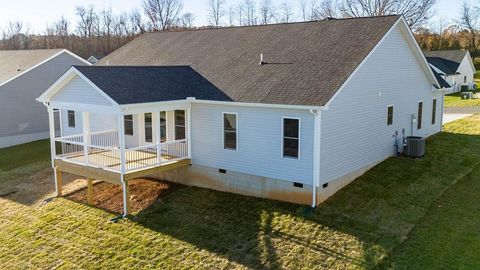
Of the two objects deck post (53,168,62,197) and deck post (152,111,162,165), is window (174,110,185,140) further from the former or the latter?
deck post (53,168,62,197)

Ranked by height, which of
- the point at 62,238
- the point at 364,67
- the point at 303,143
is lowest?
the point at 62,238

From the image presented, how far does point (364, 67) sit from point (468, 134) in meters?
10.1

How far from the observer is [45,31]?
9181cm

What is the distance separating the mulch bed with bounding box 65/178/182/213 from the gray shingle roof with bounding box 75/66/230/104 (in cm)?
350

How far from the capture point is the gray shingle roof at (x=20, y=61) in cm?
2743

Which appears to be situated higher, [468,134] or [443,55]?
[443,55]

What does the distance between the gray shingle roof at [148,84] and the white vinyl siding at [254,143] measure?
2.26ft

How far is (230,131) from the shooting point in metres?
15.8

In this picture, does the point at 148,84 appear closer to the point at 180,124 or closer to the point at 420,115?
the point at 180,124

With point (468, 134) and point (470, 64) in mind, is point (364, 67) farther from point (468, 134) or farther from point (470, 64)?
point (470, 64)

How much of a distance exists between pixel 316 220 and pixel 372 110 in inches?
202

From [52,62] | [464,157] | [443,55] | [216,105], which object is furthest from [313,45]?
[443,55]

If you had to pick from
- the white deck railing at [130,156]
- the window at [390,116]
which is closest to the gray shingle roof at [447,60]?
the window at [390,116]

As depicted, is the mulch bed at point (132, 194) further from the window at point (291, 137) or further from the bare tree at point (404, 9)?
the bare tree at point (404, 9)
